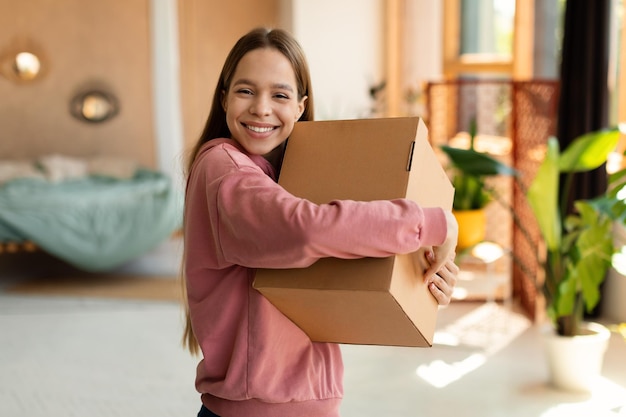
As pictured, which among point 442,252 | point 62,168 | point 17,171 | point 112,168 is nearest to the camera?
point 442,252

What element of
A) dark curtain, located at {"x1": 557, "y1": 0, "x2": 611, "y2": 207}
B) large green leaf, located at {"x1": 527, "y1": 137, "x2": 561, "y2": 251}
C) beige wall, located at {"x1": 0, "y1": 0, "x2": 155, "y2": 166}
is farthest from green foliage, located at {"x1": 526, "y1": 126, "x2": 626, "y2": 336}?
beige wall, located at {"x1": 0, "y1": 0, "x2": 155, "y2": 166}

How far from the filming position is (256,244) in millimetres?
1085

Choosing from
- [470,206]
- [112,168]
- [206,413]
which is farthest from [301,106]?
[112,168]

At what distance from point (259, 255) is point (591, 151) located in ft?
6.85

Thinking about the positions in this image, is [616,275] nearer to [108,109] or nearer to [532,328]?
[532,328]

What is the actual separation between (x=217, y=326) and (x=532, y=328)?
9.19 feet

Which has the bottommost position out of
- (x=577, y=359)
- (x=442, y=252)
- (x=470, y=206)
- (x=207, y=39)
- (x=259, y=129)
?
(x=577, y=359)

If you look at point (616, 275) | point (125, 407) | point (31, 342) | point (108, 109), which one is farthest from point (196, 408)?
point (108, 109)

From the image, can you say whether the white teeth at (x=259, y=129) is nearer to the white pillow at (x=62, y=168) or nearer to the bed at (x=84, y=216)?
the bed at (x=84, y=216)

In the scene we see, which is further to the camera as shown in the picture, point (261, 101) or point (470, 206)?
point (470, 206)

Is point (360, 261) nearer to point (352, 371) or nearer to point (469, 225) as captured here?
point (352, 371)

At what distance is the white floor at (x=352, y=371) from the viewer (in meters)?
2.84

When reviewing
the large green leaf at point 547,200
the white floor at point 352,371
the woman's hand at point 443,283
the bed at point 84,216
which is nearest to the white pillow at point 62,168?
the bed at point 84,216

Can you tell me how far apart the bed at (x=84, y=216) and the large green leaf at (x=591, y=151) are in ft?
8.13
